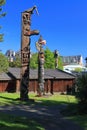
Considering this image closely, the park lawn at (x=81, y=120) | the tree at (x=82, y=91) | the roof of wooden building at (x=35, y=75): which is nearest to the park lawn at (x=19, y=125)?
the park lawn at (x=81, y=120)

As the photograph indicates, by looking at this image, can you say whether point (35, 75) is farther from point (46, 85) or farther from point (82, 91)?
point (82, 91)

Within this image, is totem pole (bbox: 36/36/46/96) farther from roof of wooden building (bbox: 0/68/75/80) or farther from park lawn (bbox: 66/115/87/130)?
park lawn (bbox: 66/115/87/130)

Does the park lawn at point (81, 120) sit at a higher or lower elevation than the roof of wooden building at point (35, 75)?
lower

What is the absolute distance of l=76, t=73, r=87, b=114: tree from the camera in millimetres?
18812

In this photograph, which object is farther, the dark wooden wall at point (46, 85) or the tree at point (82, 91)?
the dark wooden wall at point (46, 85)

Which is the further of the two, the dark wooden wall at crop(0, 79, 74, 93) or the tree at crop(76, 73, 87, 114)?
the dark wooden wall at crop(0, 79, 74, 93)

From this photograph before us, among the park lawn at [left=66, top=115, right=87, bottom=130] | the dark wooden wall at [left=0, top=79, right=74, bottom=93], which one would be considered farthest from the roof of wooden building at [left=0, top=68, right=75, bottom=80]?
the park lawn at [left=66, top=115, right=87, bottom=130]

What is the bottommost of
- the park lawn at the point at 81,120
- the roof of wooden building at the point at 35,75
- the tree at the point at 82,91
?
the park lawn at the point at 81,120

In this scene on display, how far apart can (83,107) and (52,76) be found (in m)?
29.4

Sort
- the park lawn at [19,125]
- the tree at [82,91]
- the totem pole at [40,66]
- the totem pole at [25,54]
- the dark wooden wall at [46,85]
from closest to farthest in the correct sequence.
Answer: the park lawn at [19,125] → the tree at [82,91] → the totem pole at [25,54] → the totem pole at [40,66] → the dark wooden wall at [46,85]

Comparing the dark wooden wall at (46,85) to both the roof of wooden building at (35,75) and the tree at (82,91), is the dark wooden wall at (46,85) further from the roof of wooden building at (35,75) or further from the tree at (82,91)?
the tree at (82,91)

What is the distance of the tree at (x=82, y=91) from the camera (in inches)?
741

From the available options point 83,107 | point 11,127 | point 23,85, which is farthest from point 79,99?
point 23,85

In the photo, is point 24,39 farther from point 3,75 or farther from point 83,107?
point 3,75
